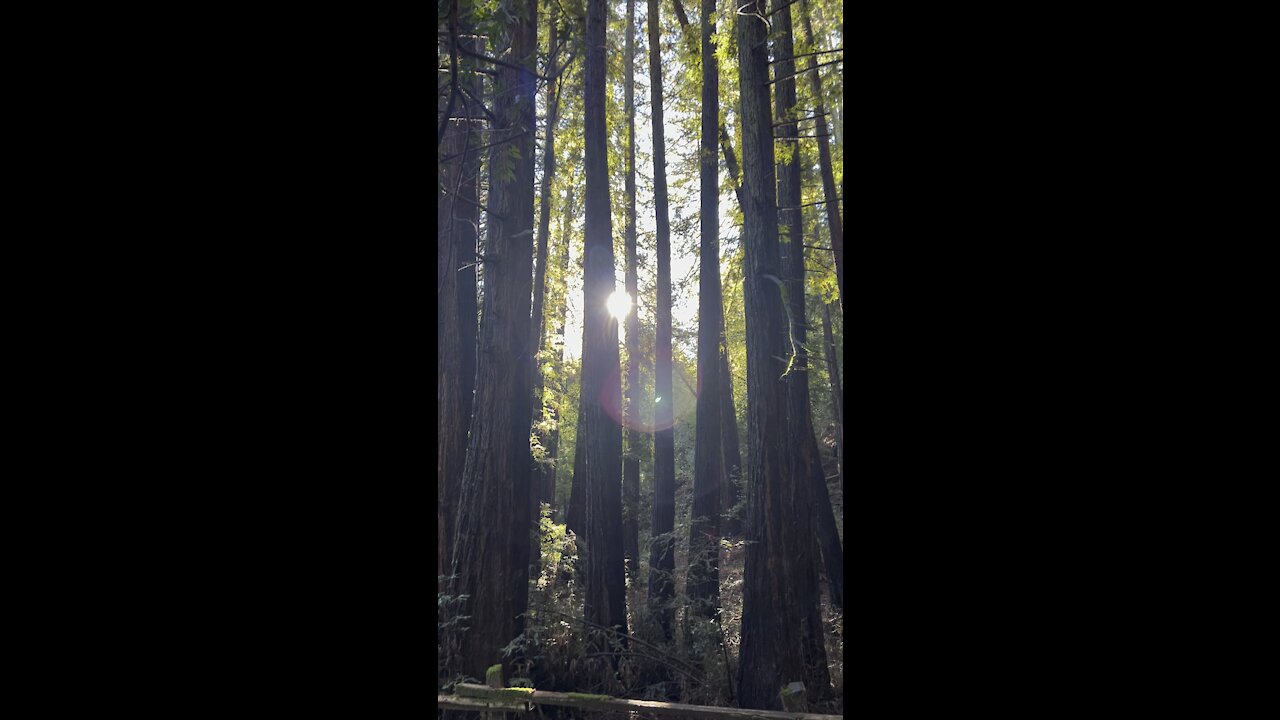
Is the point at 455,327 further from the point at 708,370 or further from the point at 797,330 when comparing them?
the point at 708,370

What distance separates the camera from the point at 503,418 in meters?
7.39

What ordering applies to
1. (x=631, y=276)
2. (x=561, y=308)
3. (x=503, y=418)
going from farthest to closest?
(x=561, y=308) < (x=631, y=276) < (x=503, y=418)

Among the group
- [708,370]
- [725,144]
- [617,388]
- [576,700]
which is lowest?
[576,700]

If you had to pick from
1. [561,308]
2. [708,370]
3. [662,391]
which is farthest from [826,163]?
[561,308]

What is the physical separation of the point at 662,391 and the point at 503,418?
6.45 m

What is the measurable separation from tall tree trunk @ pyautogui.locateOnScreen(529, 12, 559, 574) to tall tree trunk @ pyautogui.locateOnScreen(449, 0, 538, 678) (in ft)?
3.89

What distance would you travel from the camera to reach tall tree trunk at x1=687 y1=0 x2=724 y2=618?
10523 millimetres

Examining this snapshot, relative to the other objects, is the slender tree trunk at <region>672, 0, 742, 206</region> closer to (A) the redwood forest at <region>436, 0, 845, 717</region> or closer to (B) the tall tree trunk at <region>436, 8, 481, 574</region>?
(A) the redwood forest at <region>436, 0, 845, 717</region>
